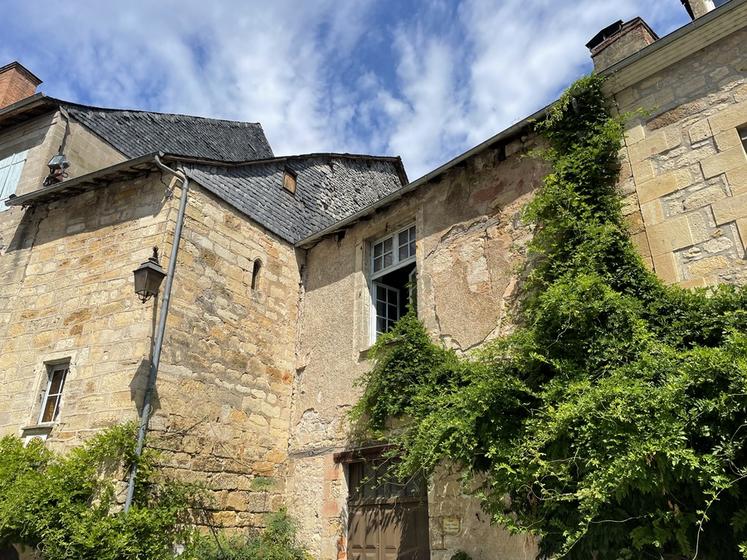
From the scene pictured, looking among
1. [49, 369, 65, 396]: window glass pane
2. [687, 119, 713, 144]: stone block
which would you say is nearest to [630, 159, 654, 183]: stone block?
[687, 119, 713, 144]: stone block

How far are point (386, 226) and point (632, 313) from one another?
371 cm

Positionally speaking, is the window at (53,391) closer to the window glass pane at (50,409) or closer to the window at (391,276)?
the window glass pane at (50,409)

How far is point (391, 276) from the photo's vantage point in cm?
748

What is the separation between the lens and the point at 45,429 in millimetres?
6066

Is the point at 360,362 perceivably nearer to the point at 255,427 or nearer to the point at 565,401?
the point at 255,427

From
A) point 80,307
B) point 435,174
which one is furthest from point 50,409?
point 435,174

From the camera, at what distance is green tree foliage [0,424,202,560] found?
196 inches

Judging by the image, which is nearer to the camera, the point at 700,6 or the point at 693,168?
the point at 693,168

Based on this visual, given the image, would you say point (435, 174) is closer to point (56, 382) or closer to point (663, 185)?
point (663, 185)

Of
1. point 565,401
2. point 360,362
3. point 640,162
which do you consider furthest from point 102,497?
point 640,162

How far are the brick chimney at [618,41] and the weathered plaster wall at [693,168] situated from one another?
0.78m

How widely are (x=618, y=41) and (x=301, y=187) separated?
529 cm

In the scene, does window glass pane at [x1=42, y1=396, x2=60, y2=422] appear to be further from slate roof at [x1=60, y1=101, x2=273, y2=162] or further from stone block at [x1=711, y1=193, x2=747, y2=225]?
stone block at [x1=711, y1=193, x2=747, y2=225]

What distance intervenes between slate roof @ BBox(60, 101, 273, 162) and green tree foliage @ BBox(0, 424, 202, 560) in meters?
3.81
